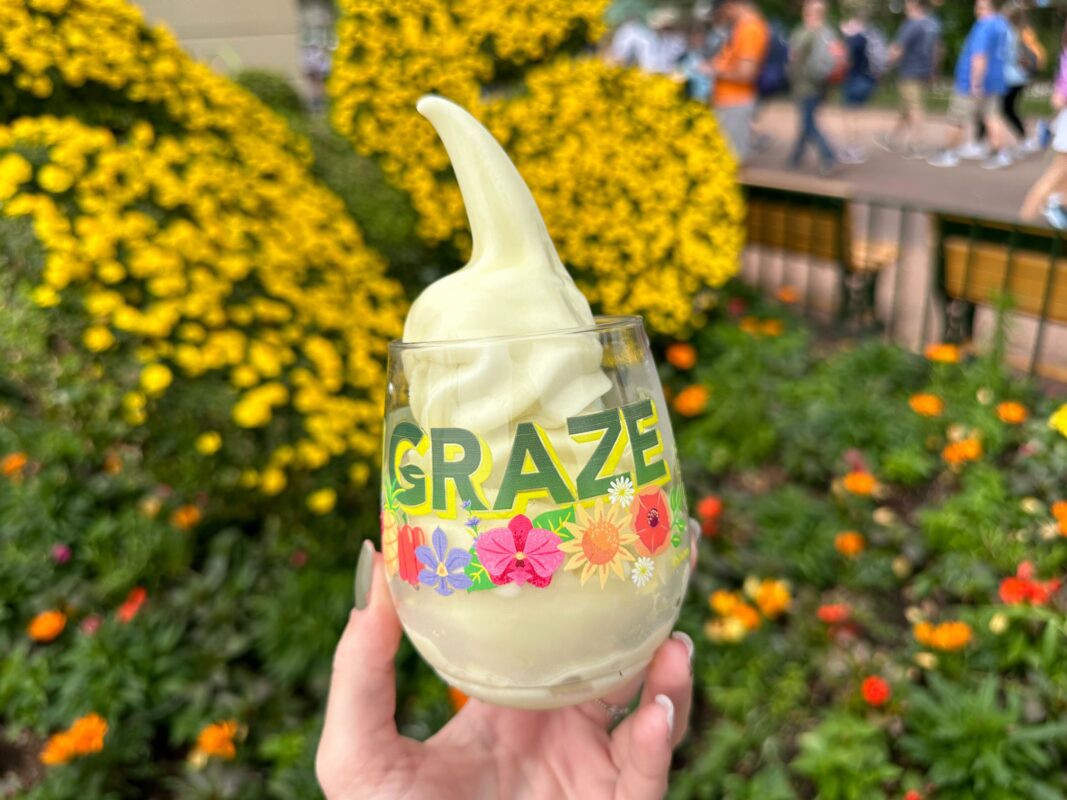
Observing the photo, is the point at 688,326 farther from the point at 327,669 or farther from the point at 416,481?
the point at 416,481

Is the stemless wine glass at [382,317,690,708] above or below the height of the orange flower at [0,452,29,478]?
above

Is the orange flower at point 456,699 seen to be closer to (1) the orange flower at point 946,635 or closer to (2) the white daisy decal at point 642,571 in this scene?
(2) the white daisy decal at point 642,571

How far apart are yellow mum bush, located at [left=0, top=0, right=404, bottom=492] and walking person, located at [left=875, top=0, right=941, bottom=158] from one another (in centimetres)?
838

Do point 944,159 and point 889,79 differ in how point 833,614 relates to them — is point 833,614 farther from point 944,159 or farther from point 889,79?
A: point 889,79

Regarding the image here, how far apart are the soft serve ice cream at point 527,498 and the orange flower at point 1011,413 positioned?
6.62ft

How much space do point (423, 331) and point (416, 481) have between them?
0.24 meters

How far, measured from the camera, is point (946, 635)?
6.52ft

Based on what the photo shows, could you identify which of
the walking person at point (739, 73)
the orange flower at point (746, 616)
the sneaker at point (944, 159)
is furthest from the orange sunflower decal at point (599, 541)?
the sneaker at point (944, 159)

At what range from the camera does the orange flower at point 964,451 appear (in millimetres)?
2557

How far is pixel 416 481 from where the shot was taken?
1112mm

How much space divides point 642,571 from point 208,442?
1.51m

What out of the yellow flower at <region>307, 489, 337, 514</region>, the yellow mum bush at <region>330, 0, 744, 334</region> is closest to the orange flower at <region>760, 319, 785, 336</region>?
the yellow mum bush at <region>330, 0, 744, 334</region>

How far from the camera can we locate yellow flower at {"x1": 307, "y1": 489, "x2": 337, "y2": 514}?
7.67 ft

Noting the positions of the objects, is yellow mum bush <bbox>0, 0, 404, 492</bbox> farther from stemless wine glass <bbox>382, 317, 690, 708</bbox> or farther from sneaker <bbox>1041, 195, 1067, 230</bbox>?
sneaker <bbox>1041, 195, 1067, 230</bbox>
